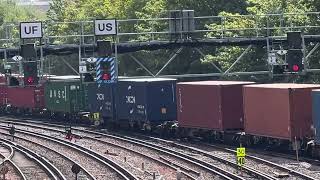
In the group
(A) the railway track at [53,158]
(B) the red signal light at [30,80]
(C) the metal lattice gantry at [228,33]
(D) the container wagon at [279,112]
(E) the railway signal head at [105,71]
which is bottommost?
(A) the railway track at [53,158]

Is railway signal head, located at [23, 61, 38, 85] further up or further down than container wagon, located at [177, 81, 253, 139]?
further up

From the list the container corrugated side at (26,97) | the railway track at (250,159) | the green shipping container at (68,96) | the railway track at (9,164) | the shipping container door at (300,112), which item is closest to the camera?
the railway track at (250,159)

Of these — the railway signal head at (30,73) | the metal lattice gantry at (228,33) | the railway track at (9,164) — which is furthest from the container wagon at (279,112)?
the railway track at (9,164)

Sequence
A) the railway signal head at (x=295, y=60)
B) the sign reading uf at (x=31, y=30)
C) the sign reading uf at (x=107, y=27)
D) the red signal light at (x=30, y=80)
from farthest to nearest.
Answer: the sign reading uf at (x=107, y=27)
the sign reading uf at (x=31, y=30)
the red signal light at (x=30, y=80)
the railway signal head at (x=295, y=60)

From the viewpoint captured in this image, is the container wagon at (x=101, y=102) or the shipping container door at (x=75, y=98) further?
the shipping container door at (x=75, y=98)

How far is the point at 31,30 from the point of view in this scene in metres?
37.2

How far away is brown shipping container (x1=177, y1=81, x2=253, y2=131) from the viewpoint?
3416 cm

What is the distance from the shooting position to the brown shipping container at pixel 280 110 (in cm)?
2927

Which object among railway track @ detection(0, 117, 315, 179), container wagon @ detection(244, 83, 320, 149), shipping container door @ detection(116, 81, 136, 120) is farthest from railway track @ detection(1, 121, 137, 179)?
container wagon @ detection(244, 83, 320, 149)

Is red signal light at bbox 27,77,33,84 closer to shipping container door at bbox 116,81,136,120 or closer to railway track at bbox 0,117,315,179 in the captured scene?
railway track at bbox 0,117,315,179

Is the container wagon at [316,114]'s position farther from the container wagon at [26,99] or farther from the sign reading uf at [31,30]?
the container wagon at [26,99]

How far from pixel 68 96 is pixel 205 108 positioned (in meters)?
16.2

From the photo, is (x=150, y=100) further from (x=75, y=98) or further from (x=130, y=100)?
(x=75, y=98)

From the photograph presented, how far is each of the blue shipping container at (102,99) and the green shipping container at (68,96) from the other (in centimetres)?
194
